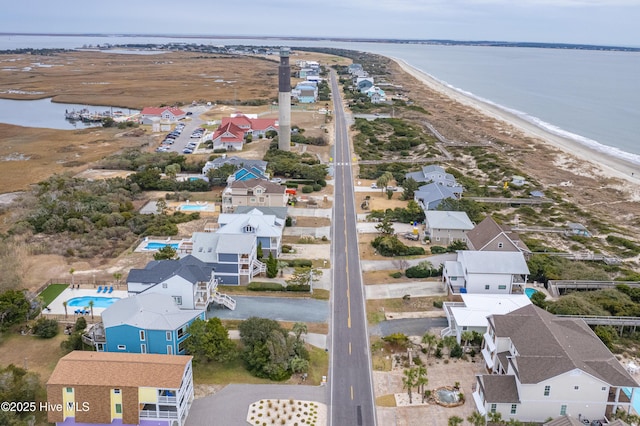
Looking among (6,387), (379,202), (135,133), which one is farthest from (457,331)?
(135,133)

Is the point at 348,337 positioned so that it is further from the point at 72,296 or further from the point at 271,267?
the point at 72,296

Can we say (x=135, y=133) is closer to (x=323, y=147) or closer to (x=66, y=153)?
(x=66, y=153)

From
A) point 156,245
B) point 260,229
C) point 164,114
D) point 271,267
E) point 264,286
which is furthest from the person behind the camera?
point 164,114

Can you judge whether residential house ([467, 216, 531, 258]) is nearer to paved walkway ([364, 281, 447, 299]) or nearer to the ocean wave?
paved walkway ([364, 281, 447, 299])

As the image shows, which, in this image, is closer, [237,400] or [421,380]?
[421,380]

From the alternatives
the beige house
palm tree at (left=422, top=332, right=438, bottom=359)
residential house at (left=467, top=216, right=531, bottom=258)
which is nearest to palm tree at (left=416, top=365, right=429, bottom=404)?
palm tree at (left=422, top=332, right=438, bottom=359)

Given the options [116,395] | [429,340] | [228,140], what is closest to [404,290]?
[429,340]

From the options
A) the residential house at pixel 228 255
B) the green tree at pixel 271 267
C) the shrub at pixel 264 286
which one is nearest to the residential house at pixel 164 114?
the residential house at pixel 228 255
